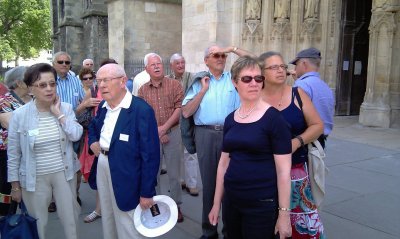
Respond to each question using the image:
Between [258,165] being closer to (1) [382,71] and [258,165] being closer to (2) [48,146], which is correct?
(2) [48,146]

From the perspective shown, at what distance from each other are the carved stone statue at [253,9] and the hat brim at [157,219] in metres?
9.87

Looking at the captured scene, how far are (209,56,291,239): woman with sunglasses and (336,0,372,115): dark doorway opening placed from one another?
9695mm

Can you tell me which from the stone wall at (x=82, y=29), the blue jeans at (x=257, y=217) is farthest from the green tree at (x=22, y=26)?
the blue jeans at (x=257, y=217)

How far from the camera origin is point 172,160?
4.83 metres

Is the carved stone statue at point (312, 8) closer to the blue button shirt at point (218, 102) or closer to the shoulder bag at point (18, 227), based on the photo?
the blue button shirt at point (218, 102)

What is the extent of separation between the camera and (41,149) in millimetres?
3346

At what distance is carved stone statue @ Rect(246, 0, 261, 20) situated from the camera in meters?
11.9

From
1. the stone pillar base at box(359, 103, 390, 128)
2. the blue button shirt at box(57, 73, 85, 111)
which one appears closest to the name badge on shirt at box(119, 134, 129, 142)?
the blue button shirt at box(57, 73, 85, 111)

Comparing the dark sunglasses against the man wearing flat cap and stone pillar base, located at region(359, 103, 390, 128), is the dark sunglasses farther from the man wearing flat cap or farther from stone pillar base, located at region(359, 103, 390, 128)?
stone pillar base, located at region(359, 103, 390, 128)

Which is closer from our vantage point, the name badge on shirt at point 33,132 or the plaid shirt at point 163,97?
the name badge on shirt at point 33,132

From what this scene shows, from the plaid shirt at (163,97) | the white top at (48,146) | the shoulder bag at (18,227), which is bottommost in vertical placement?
the shoulder bag at (18,227)

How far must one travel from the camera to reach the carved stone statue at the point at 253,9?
38.9 feet

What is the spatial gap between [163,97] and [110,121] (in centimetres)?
166

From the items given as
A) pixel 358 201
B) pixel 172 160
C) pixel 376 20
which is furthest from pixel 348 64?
pixel 172 160
